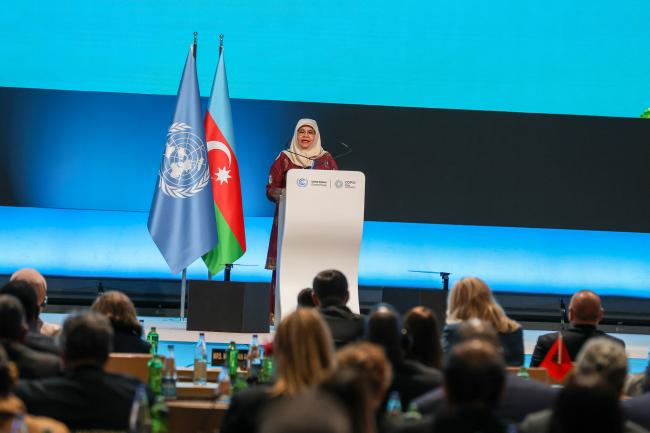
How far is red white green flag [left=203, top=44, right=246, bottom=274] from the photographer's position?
7531 mm

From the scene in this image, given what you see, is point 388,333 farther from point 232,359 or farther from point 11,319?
point 232,359

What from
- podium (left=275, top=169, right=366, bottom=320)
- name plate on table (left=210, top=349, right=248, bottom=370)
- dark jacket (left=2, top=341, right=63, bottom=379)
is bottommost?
name plate on table (left=210, top=349, right=248, bottom=370)

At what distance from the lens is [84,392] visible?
2.67 metres

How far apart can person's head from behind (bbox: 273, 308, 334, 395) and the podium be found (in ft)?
11.6

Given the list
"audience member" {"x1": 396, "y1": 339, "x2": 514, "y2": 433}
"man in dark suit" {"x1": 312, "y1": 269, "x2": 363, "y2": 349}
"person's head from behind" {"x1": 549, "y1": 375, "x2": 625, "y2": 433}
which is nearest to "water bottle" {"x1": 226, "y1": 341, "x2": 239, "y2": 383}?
"man in dark suit" {"x1": 312, "y1": 269, "x2": 363, "y2": 349}

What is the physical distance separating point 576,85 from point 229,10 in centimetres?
334

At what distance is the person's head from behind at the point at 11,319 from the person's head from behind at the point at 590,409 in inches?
71.4

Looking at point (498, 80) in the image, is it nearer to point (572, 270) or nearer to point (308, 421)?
point (572, 270)

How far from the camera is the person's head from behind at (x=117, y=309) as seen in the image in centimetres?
409

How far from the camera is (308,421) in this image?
1.15 m

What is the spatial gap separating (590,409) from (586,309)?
2627 millimetres

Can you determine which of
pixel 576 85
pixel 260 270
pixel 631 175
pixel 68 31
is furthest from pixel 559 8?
pixel 68 31

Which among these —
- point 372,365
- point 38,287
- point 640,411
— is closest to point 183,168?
point 38,287

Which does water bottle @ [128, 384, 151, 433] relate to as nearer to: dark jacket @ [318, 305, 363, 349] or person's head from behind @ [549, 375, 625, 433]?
→ person's head from behind @ [549, 375, 625, 433]
